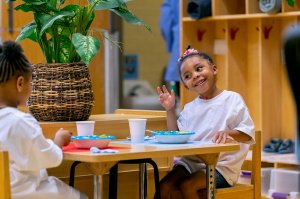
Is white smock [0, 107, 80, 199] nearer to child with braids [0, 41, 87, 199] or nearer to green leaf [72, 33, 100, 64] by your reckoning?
child with braids [0, 41, 87, 199]

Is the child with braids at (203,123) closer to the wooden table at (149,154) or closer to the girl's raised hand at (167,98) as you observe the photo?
the girl's raised hand at (167,98)

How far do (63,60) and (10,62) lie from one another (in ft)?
2.04

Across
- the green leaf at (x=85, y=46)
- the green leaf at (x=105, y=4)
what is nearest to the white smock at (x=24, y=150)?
the green leaf at (x=85, y=46)

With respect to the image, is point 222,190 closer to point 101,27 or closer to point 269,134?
point 269,134

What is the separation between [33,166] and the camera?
254cm

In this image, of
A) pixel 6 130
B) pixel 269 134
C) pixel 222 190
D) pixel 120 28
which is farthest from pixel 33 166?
pixel 120 28

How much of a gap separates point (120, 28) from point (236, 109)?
4459mm

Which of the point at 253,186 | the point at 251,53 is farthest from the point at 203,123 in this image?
the point at 251,53

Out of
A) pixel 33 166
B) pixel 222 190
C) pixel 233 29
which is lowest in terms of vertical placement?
pixel 222 190

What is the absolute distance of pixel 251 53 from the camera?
5266 millimetres

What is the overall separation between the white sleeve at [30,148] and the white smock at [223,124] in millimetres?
878

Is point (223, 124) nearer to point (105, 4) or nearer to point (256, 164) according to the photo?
point (256, 164)

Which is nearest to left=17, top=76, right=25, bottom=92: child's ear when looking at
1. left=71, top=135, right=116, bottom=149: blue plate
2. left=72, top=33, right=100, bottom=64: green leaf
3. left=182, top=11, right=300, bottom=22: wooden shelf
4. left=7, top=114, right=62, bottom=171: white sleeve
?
left=7, top=114, right=62, bottom=171: white sleeve

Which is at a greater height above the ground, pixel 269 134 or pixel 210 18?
pixel 210 18
